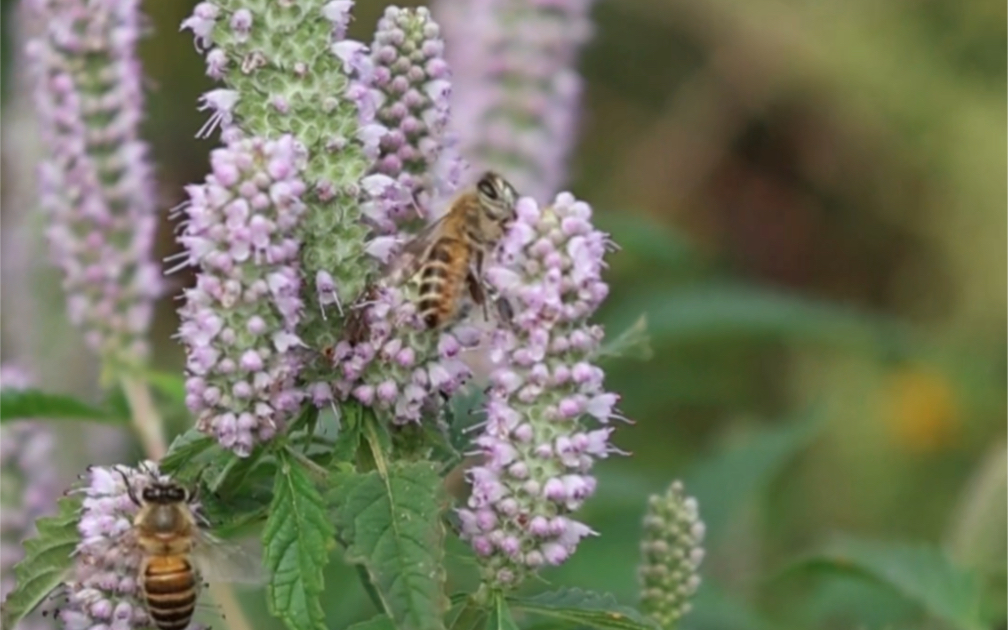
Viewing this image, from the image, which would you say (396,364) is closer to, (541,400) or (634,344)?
(541,400)

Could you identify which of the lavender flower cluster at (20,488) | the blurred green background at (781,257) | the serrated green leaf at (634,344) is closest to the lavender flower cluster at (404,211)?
the serrated green leaf at (634,344)

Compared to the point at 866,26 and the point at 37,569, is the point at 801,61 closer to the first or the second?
the point at 866,26

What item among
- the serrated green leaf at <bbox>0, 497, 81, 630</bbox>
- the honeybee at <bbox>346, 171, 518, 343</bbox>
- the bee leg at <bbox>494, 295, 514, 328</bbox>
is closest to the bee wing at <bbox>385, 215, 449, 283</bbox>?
the honeybee at <bbox>346, 171, 518, 343</bbox>

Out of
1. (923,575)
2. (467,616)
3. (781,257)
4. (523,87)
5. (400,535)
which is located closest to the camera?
(400,535)

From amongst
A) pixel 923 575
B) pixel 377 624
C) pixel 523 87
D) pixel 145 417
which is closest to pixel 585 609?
pixel 377 624

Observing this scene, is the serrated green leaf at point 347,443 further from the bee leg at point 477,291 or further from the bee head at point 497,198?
the bee head at point 497,198

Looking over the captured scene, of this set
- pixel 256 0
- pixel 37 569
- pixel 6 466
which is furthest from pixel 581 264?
pixel 6 466

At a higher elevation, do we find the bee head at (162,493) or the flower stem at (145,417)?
the flower stem at (145,417)
